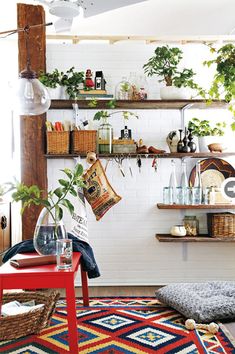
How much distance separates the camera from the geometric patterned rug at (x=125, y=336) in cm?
252

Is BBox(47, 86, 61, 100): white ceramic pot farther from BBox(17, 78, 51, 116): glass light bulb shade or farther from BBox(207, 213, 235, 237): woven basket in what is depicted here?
BBox(207, 213, 235, 237): woven basket

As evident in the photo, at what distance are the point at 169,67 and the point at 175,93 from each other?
0.84ft

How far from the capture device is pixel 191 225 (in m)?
4.03

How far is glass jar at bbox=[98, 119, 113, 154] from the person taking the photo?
3.93 metres

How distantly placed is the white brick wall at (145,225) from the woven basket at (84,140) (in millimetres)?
332

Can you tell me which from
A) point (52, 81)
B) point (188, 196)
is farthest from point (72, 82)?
point (188, 196)

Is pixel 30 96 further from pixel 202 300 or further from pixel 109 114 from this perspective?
pixel 202 300

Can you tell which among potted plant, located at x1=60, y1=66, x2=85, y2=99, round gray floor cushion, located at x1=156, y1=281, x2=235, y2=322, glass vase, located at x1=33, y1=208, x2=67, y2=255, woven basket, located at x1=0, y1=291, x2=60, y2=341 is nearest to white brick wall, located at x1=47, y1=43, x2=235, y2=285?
potted plant, located at x1=60, y1=66, x2=85, y2=99

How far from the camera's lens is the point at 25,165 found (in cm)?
405

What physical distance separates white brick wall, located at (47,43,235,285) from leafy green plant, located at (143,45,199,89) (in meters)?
0.31

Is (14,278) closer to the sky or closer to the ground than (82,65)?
closer to the ground

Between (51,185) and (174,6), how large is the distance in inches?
103

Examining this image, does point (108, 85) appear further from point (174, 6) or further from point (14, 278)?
point (14, 278)

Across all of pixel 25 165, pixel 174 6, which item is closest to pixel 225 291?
pixel 25 165
